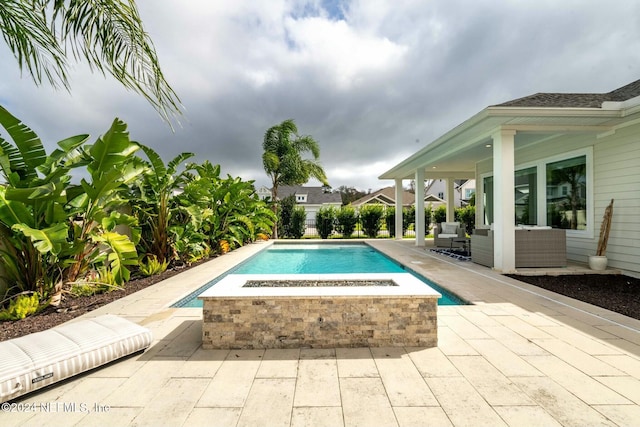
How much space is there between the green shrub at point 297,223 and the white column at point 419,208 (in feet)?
23.2

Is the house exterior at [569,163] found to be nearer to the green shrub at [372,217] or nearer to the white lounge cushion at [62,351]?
the white lounge cushion at [62,351]

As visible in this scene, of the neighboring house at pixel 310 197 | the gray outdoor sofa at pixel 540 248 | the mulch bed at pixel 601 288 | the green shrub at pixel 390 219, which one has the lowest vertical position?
the mulch bed at pixel 601 288

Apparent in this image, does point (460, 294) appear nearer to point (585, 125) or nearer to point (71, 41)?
point (585, 125)

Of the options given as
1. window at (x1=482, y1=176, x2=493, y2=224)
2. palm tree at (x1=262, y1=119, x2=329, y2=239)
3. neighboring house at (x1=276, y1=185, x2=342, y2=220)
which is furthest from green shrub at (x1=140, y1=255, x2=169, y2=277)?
neighboring house at (x1=276, y1=185, x2=342, y2=220)

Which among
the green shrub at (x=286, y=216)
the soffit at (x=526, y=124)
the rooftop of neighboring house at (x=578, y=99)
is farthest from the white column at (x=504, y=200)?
the green shrub at (x=286, y=216)

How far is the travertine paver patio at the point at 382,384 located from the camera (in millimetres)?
2047

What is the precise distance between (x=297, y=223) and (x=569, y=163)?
12.7m

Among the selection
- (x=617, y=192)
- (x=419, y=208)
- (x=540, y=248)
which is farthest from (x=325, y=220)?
(x=617, y=192)

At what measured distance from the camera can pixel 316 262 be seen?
34.4ft

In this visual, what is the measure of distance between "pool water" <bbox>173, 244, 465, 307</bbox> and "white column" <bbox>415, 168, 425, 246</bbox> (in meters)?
2.05

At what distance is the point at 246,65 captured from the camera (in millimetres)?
9102

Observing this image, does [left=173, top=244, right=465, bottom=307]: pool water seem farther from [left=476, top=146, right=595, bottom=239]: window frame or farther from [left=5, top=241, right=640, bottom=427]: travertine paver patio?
[left=476, top=146, right=595, bottom=239]: window frame

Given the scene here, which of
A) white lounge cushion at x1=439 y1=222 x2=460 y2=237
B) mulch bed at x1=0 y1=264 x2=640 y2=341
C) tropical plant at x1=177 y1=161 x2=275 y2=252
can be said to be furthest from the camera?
white lounge cushion at x1=439 y1=222 x2=460 y2=237

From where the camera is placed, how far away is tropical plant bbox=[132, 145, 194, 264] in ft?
23.2
